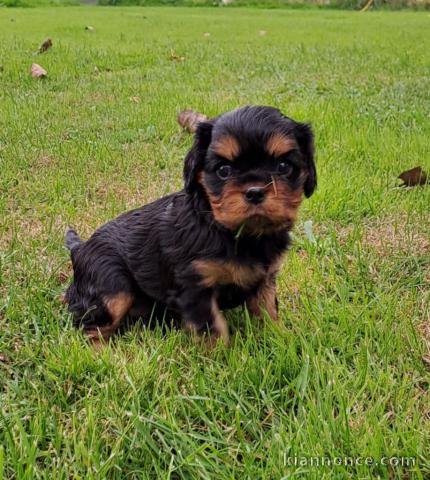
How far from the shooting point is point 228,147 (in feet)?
7.79

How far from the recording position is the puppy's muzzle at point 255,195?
2256 mm

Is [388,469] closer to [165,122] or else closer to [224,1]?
[165,122]

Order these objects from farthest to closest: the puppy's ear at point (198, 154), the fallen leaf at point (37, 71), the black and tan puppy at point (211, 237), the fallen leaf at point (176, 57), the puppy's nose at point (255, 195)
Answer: the fallen leaf at point (176, 57) < the fallen leaf at point (37, 71) < the puppy's ear at point (198, 154) < the black and tan puppy at point (211, 237) < the puppy's nose at point (255, 195)

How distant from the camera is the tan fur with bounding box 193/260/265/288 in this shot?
2492 mm

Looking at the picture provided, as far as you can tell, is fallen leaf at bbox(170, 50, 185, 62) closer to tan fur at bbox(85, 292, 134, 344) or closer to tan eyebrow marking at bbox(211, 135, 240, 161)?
tan fur at bbox(85, 292, 134, 344)

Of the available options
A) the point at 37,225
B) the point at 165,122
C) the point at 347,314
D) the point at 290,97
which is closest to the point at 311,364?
the point at 347,314

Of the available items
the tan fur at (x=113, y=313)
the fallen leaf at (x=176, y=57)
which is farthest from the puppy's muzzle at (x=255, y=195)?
the fallen leaf at (x=176, y=57)

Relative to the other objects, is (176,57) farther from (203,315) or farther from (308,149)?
(203,315)

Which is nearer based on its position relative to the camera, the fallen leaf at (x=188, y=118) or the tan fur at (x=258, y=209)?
the tan fur at (x=258, y=209)

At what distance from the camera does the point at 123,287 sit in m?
2.89

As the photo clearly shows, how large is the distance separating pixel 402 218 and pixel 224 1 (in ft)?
124

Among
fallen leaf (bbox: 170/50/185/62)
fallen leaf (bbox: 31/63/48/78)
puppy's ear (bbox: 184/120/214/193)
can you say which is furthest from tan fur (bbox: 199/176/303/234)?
fallen leaf (bbox: 170/50/185/62)

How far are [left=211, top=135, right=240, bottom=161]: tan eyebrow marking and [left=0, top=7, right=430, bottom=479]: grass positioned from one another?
792mm

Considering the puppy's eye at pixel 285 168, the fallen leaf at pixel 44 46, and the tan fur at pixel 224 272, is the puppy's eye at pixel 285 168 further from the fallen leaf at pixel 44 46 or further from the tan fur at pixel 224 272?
the fallen leaf at pixel 44 46
